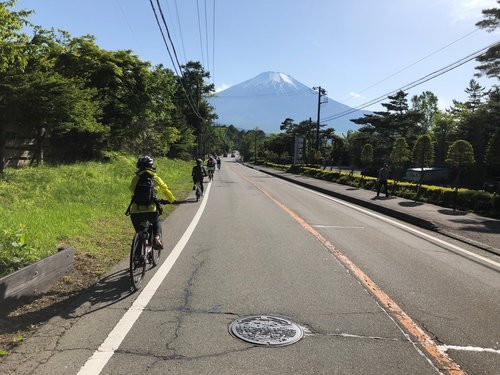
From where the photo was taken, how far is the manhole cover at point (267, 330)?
13.5 feet

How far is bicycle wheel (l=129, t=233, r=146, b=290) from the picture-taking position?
18.0ft

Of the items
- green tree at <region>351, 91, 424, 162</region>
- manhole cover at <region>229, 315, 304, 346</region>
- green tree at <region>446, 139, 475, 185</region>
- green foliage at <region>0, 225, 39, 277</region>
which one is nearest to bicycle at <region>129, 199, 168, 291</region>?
green foliage at <region>0, 225, 39, 277</region>

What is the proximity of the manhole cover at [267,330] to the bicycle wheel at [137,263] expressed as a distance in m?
1.61

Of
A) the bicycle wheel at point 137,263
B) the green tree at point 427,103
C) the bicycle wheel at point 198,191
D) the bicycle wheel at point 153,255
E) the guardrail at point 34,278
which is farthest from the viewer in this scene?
the green tree at point 427,103

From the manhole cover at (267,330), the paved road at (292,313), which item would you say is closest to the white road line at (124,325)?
the paved road at (292,313)

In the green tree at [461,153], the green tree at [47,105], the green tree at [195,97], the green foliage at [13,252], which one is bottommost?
the green foliage at [13,252]

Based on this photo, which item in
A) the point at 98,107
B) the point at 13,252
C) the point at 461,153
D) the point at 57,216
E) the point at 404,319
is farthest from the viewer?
the point at 98,107

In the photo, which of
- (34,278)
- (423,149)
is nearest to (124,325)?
(34,278)

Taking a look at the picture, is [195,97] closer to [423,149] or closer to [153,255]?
[423,149]

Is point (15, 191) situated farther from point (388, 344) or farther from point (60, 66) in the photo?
point (60, 66)

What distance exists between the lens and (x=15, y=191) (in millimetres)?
11352

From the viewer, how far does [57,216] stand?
9.12m

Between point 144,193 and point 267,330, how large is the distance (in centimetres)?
267

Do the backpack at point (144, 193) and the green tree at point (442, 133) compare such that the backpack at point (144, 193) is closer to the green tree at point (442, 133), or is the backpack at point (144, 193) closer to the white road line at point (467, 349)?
the white road line at point (467, 349)
